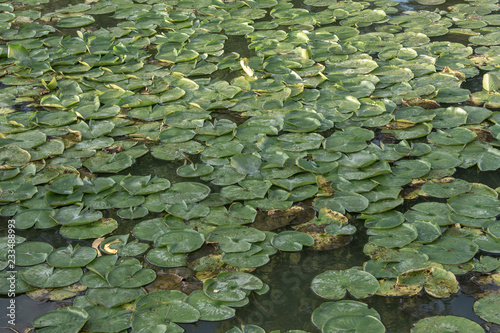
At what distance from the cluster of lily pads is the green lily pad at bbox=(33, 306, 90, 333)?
0.01 metres

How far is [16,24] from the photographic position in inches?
180

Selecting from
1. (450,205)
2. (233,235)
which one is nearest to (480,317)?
(450,205)

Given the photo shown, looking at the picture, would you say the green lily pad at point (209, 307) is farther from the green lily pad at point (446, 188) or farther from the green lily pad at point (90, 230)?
the green lily pad at point (446, 188)

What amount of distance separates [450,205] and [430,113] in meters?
0.86

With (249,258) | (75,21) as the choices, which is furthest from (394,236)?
(75,21)

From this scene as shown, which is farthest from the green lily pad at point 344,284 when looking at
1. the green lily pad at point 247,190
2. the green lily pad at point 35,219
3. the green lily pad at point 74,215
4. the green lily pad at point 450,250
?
the green lily pad at point 35,219

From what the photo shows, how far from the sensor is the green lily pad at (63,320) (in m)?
1.79

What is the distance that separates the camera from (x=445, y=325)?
1772 mm

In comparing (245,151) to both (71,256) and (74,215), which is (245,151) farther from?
(71,256)

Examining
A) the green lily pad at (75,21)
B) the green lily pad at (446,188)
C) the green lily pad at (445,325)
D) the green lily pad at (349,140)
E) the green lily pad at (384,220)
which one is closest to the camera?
the green lily pad at (445,325)

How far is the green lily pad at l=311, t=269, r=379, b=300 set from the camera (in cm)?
192

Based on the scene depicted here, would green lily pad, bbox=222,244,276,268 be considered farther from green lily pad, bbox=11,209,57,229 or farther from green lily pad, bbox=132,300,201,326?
green lily pad, bbox=11,209,57,229

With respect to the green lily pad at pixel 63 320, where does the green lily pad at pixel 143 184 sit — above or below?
above

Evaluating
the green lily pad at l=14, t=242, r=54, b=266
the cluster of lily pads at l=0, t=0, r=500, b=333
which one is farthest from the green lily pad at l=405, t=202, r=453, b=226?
the green lily pad at l=14, t=242, r=54, b=266
